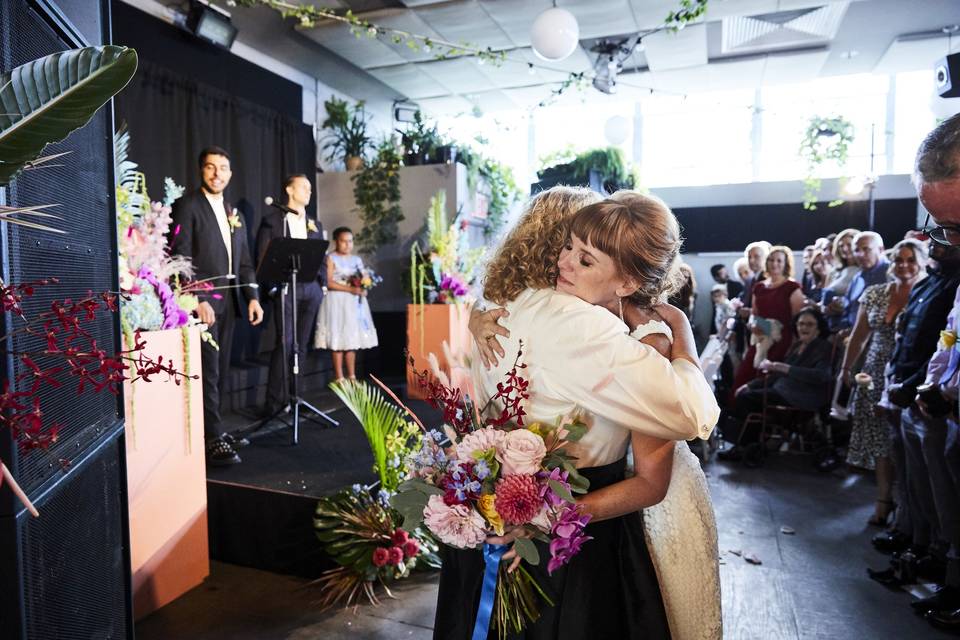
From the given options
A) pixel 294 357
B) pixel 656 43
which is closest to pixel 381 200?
pixel 656 43

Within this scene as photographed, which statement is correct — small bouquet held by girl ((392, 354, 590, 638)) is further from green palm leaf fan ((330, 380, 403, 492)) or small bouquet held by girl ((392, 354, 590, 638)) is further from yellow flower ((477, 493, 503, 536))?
green palm leaf fan ((330, 380, 403, 492))

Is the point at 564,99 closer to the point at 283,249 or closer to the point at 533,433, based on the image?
the point at 283,249

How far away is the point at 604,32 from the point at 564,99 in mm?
2819

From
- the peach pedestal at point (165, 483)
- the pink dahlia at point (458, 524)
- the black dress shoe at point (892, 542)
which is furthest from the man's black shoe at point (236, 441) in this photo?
the black dress shoe at point (892, 542)

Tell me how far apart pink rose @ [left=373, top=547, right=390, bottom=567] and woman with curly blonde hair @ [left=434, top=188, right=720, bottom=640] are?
1.34m

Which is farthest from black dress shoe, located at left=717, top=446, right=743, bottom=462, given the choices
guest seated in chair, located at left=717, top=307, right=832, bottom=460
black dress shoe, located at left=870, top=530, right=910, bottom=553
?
black dress shoe, located at left=870, top=530, right=910, bottom=553

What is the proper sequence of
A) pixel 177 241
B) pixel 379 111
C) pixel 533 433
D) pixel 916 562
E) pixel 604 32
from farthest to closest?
pixel 379 111
pixel 604 32
pixel 177 241
pixel 916 562
pixel 533 433

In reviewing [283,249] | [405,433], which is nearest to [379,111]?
[283,249]

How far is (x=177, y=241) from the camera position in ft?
12.4

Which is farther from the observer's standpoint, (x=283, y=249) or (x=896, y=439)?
(x=283, y=249)

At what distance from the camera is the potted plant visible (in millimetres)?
7719

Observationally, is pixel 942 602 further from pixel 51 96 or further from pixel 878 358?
pixel 51 96

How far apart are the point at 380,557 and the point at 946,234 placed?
2258mm

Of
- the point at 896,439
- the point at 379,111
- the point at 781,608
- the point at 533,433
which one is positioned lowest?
the point at 781,608
